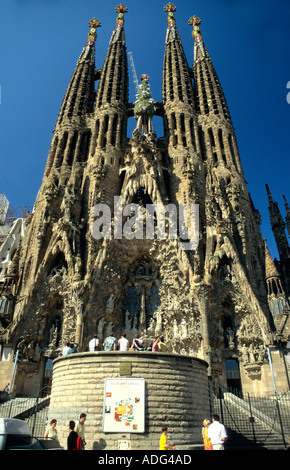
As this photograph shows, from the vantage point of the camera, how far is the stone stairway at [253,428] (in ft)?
36.2

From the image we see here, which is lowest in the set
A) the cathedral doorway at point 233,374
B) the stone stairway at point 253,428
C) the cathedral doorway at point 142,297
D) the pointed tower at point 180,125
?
the stone stairway at point 253,428

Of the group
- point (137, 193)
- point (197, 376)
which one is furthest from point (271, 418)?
point (137, 193)

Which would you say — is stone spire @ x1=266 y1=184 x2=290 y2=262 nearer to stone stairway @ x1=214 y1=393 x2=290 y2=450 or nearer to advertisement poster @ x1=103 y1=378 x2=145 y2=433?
stone stairway @ x1=214 y1=393 x2=290 y2=450

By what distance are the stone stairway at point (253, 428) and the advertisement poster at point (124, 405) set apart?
332 cm

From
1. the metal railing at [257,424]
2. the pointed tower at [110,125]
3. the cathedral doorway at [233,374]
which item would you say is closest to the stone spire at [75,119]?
the pointed tower at [110,125]

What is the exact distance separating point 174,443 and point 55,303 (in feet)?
44.0

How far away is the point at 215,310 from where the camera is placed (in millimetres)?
19281

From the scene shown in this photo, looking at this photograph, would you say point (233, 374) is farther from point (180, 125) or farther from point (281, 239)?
point (180, 125)

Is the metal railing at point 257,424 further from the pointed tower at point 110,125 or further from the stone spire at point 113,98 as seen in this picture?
the stone spire at point 113,98

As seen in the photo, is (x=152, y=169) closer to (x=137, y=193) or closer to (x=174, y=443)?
(x=137, y=193)

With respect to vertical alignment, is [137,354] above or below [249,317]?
below

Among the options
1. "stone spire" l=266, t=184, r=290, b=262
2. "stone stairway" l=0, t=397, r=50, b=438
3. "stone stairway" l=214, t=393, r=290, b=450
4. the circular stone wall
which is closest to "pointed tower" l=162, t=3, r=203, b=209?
"stone spire" l=266, t=184, r=290, b=262

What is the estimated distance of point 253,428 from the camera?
10.8 metres

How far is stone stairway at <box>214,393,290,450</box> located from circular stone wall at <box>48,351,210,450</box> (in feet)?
5.53
